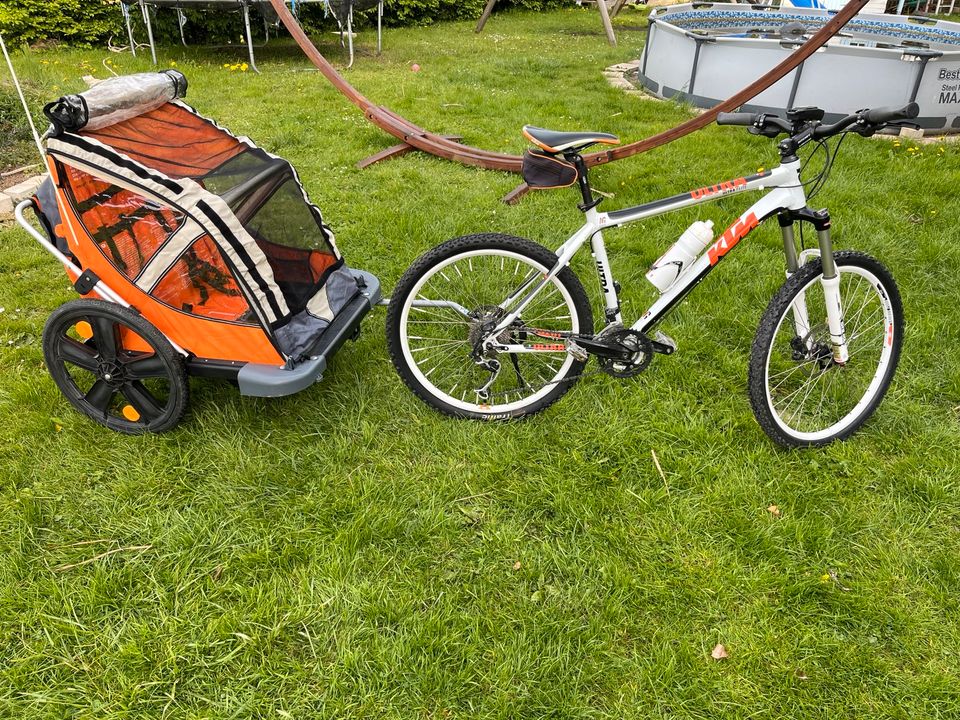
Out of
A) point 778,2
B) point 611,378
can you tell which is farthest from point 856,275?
point 778,2

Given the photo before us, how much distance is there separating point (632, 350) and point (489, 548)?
0.97 metres

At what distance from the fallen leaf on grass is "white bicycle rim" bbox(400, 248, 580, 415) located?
1.17m

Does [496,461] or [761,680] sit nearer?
[761,680]

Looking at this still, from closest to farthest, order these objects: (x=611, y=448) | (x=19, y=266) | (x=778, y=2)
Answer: (x=611, y=448) < (x=19, y=266) < (x=778, y=2)

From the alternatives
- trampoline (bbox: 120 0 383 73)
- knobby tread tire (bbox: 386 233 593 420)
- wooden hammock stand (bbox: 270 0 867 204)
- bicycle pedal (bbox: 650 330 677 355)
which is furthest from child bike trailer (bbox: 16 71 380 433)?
trampoline (bbox: 120 0 383 73)

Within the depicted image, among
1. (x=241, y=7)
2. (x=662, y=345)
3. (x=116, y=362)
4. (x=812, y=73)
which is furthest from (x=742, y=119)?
(x=241, y=7)

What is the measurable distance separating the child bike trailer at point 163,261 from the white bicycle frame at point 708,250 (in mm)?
822

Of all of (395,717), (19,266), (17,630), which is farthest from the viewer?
(19,266)

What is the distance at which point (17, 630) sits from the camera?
76.3 inches

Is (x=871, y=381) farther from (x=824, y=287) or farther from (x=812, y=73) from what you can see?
(x=812, y=73)

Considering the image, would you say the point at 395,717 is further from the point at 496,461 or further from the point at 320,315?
the point at 320,315

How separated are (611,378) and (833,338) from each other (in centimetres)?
91

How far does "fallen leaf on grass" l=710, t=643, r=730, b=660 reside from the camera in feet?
6.31

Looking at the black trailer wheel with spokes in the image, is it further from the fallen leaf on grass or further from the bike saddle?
the fallen leaf on grass
